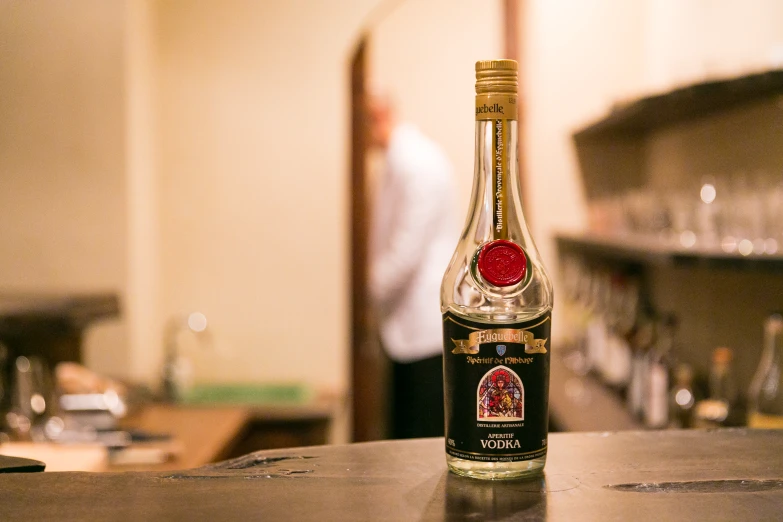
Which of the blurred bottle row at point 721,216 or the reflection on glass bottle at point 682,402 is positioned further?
the reflection on glass bottle at point 682,402

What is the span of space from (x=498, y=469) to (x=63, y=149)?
2.81m

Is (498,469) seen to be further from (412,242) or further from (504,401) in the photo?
(412,242)

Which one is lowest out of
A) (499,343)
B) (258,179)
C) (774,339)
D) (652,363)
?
(652,363)

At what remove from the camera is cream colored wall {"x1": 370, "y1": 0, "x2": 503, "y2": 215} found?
348 centimetres

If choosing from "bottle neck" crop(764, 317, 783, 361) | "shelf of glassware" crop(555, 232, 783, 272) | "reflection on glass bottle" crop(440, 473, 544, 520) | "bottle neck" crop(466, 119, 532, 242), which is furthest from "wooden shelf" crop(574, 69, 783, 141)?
"reflection on glass bottle" crop(440, 473, 544, 520)

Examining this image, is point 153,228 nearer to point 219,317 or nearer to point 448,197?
point 219,317

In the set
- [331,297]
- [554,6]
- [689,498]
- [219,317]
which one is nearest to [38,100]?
[219,317]

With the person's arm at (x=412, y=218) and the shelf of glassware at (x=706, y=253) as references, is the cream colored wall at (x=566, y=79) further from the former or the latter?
the shelf of glassware at (x=706, y=253)

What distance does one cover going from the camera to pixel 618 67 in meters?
3.51

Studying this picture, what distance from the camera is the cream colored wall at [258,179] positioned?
3.52m

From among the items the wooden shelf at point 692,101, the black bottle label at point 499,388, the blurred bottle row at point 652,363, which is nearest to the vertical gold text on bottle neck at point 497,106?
the black bottle label at point 499,388

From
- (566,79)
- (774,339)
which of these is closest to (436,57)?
(566,79)

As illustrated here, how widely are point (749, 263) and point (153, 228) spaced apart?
2.68 m

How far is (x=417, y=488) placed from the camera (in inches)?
23.3
